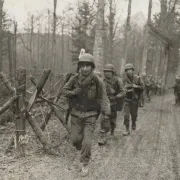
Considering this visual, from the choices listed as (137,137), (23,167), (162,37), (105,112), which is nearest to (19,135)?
(23,167)

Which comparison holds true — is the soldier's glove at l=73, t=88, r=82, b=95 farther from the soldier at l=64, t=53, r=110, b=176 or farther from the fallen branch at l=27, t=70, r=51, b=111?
the fallen branch at l=27, t=70, r=51, b=111

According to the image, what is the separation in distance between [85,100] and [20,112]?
1366 millimetres

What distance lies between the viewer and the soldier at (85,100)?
5738mm

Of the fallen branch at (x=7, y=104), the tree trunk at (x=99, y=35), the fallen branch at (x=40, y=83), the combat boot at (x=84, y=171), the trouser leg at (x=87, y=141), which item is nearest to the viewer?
the combat boot at (x=84, y=171)

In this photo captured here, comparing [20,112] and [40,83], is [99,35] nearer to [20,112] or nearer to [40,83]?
[40,83]

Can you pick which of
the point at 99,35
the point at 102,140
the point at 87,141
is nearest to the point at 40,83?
the point at 87,141

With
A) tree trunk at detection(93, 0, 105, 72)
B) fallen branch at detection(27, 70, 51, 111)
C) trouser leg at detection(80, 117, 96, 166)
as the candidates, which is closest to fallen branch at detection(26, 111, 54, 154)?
fallen branch at detection(27, 70, 51, 111)

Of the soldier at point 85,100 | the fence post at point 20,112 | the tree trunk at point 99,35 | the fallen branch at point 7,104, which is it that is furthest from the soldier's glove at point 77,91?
the tree trunk at point 99,35

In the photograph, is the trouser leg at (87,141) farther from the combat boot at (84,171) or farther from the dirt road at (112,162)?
the dirt road at (112,162)

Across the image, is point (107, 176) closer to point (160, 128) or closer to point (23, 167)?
point (23, 167)

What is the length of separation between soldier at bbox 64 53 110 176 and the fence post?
910 millimetres

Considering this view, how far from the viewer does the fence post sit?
6.12m

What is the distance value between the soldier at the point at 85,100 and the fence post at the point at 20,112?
0.91 metres

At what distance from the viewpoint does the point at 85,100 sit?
5.84 metres
